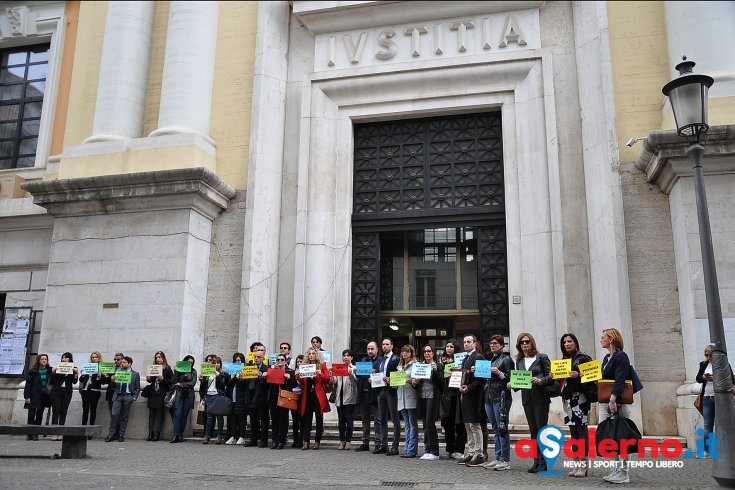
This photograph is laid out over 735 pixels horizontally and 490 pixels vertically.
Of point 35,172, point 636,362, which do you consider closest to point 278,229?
point 35,172

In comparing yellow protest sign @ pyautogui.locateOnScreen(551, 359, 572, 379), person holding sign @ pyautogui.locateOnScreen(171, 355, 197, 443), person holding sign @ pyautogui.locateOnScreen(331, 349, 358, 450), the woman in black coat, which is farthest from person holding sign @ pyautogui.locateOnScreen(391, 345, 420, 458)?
the woman in black coat

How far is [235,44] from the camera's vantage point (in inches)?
654

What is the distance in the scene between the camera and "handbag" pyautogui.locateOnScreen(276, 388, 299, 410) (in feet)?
35.7

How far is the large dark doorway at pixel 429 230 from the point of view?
14.6 metres

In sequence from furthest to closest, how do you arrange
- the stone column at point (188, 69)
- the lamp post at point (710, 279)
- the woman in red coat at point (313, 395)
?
the stone column at point (188, 69)
the woman in red coat at point (313, 395)
the lamp post at point (710, 279)

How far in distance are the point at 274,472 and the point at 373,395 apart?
9.84 ft

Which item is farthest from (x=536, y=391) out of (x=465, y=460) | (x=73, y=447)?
(x=73, y=447)

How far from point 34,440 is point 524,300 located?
34.1 ft

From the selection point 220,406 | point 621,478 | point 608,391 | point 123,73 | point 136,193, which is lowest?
point 621,478

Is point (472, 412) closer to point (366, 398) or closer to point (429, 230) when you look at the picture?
point (366, 398)

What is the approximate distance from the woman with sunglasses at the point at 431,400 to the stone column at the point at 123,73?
10197 mm

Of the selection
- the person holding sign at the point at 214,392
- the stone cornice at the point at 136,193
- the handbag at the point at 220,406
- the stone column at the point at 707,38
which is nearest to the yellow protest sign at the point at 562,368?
the handbag at the point at 220,406

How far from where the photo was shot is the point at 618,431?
7391mm

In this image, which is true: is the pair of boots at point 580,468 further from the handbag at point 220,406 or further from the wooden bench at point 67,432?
the wooden bench at point 67,432
